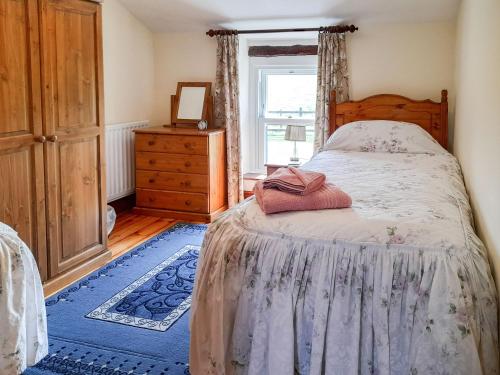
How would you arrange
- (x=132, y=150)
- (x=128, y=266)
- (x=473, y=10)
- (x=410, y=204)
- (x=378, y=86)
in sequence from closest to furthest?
(x=410, y=204), (x=473, y=10), (x=128, y=266), (x=378, y=86), (x=132, y=150)

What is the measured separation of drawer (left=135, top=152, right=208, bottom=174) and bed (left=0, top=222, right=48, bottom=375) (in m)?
2.64

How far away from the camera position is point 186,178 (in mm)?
4766

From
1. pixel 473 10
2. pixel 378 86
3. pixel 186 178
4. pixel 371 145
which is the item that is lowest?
pixel 186 178

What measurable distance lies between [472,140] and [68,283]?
2388 mm

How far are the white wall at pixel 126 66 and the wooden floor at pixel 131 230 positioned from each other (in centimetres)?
85

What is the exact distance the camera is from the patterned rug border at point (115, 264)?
10.0 ft

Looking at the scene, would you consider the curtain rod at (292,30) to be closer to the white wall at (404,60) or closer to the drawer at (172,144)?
the white wall at (404,60)

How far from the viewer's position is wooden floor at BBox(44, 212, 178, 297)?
4004 mm

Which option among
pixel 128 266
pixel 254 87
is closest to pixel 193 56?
pixel 254 87

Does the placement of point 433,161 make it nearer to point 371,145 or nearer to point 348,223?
Result: point 371,145

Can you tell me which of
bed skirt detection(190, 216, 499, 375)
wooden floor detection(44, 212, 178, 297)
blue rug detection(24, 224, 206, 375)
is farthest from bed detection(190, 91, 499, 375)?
wooden floor detection(44, 212, 178, 297)

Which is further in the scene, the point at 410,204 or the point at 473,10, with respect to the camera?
the point at 473,10

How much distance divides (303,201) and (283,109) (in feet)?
10.6

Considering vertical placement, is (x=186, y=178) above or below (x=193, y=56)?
below
